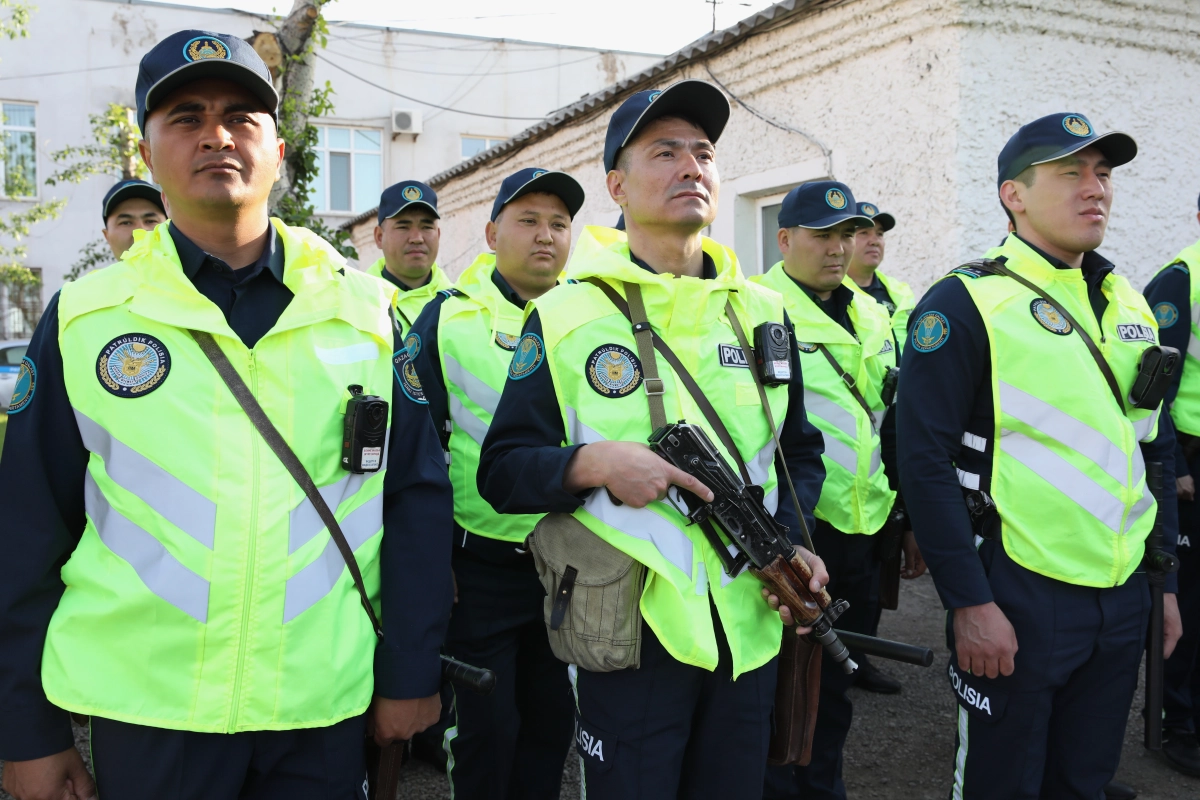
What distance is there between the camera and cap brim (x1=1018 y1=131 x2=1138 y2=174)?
2717 mm

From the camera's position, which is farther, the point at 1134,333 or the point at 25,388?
the point at 1134,333

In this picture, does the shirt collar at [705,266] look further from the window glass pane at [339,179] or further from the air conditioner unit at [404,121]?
the window glass pane at [339,179]

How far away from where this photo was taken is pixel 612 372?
225 cm

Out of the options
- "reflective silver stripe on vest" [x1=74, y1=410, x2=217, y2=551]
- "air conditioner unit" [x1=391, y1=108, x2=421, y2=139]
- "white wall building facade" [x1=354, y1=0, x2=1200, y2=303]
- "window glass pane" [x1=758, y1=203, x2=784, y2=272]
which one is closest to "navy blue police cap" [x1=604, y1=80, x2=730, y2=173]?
"reflective silver stripe on vest" [x1=74, y1=410, x2=217, y2=551]

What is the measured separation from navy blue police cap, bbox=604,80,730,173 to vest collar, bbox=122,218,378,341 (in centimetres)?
87

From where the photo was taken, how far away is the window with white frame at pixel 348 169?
874 inches

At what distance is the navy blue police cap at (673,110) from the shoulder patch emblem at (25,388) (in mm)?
1503

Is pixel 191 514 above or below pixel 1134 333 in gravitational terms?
below

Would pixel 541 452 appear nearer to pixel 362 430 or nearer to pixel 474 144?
pixel 362 430

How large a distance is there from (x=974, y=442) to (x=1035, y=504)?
0.24m

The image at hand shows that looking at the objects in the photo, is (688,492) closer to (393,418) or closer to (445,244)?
(393,418)

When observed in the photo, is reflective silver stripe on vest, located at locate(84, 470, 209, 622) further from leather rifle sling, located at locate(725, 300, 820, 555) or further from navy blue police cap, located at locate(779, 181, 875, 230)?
navy blue police cap, located at locate(779, 181, 875, 230)

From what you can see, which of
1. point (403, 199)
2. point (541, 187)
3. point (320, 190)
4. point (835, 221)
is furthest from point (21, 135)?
point (835, 221)

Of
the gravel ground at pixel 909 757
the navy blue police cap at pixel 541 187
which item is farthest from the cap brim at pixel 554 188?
the gravel ground at pixel 909 757
